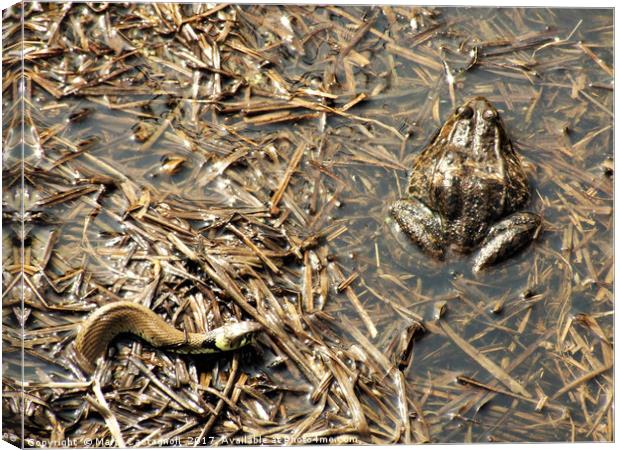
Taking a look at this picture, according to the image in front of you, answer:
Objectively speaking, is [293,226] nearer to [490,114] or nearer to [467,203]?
[467,203]

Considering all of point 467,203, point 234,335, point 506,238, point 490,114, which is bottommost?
point 234,335

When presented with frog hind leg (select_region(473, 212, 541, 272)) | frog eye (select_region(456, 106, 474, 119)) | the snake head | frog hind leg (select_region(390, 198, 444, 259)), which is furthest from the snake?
frog eye (select_region(456, 106, 474, 119))

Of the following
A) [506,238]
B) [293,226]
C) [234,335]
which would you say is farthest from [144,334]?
[506,238]

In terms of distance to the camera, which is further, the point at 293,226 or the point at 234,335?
the point at 293,226

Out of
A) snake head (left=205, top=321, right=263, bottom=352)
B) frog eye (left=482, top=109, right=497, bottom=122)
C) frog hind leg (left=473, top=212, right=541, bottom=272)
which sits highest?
frog eye (left=482, top=109, right=497, bottom=122)

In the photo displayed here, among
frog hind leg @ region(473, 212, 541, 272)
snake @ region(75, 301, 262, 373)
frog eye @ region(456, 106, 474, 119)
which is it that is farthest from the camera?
frog eye @ region(456, 106, 474, 119)

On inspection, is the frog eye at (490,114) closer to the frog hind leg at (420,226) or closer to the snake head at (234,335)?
the frog hind leg at (420,226)

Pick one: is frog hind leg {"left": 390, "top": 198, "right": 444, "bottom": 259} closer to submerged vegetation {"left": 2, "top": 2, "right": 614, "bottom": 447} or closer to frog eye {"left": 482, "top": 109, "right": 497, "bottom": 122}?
submerged vegetation {"left": 2, "top": 2, "right": 614, "bottom": 447}

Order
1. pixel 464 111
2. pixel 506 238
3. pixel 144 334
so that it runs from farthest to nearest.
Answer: pixel 464 111
pixel 506 238
pixel 144 334
